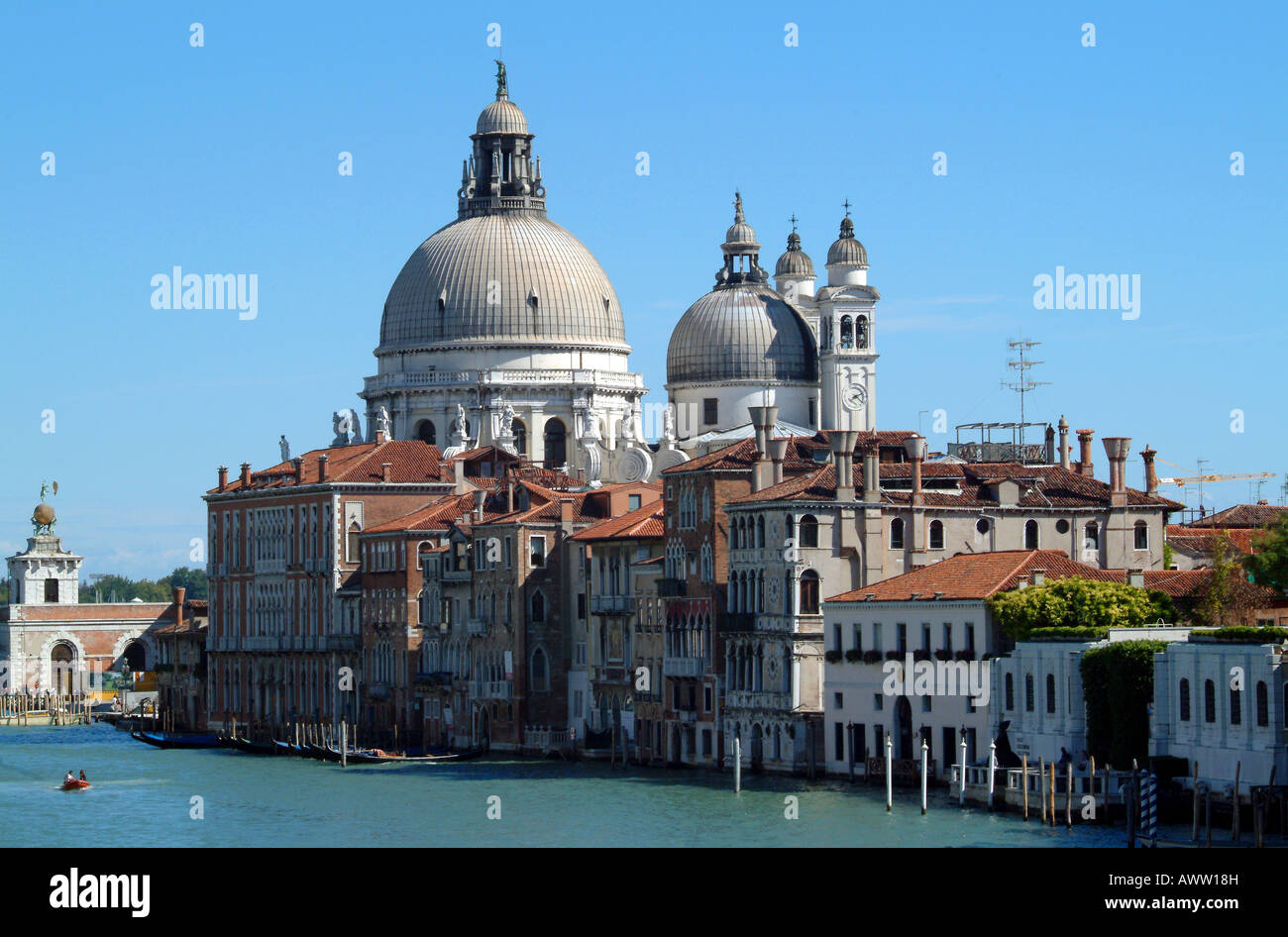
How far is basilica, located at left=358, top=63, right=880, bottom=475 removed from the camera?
84750 mm

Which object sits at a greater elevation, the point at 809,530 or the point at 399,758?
the point at 809,530

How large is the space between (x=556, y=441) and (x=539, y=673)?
25.5m

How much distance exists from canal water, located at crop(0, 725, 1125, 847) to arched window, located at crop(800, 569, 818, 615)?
11.0ft

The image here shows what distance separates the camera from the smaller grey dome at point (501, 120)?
299ft

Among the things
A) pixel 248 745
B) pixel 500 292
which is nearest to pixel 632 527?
pixel 248 745

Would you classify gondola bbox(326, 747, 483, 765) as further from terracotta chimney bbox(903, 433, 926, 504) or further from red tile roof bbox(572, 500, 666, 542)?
terracotta chimney bbox(903, 433, 926, 504)

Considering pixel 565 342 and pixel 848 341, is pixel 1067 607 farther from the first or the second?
pixel 565 342

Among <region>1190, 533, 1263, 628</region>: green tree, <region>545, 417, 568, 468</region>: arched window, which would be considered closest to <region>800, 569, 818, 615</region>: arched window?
<region>1190, 533, 1263, 628</region>: green tree

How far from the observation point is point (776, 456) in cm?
5909

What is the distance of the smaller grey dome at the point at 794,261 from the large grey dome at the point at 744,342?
3.41 meters

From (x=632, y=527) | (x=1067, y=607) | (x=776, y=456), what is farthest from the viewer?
(x=632, y=527)

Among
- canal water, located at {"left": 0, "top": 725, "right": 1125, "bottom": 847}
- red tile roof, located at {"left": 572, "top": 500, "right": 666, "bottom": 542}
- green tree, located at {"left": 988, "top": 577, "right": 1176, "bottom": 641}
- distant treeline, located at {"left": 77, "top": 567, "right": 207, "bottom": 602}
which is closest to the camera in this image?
canal water, located at {"left": 0, "top": 725, "right": 1125, "bottom": 847}

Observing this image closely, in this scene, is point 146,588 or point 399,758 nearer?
point 399,758
